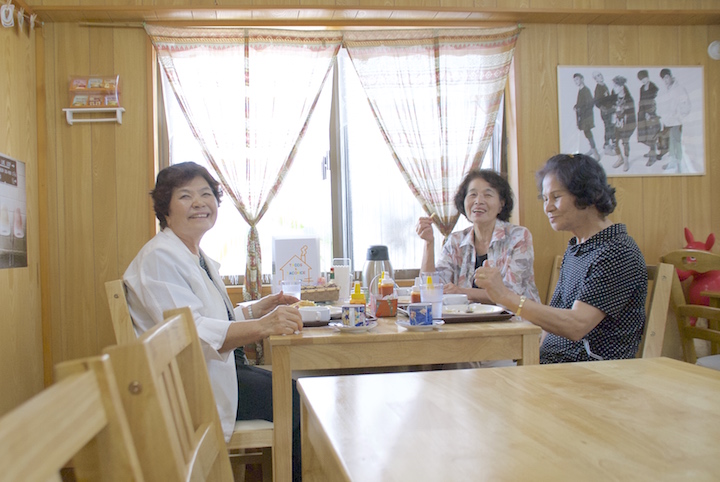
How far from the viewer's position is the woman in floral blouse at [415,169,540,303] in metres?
2.74

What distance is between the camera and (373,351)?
1736mm

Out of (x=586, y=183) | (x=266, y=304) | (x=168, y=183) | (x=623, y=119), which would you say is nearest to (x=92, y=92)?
(x=168, y=183)

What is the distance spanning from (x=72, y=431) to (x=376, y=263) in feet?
7.04

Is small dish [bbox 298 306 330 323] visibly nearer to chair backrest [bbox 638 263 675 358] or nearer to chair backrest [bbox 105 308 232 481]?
chair backrest [bbox 105 308 232 481]

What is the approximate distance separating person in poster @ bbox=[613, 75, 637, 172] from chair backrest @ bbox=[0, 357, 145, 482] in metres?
3.56

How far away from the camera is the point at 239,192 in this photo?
3.41 metres

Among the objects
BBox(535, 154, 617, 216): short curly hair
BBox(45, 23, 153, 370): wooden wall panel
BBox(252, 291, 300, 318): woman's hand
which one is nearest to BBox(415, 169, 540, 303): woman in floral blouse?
BBox(535, 154, 617, 216): short curly hair

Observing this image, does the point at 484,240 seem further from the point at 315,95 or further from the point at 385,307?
the point at 315,95

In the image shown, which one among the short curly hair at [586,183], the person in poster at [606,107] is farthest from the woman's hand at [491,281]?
the person in poster at [606,107]

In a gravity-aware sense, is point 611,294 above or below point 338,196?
below

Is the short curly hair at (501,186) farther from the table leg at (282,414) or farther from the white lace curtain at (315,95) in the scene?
the table leg at (282,414)

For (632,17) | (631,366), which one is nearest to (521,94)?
(632,17)

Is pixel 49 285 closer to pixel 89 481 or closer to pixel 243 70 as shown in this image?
pixel 243 70

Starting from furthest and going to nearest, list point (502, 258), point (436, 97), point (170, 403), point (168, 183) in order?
point (436, 97), point (502, 258), point (168, 183), point (170, 403)
